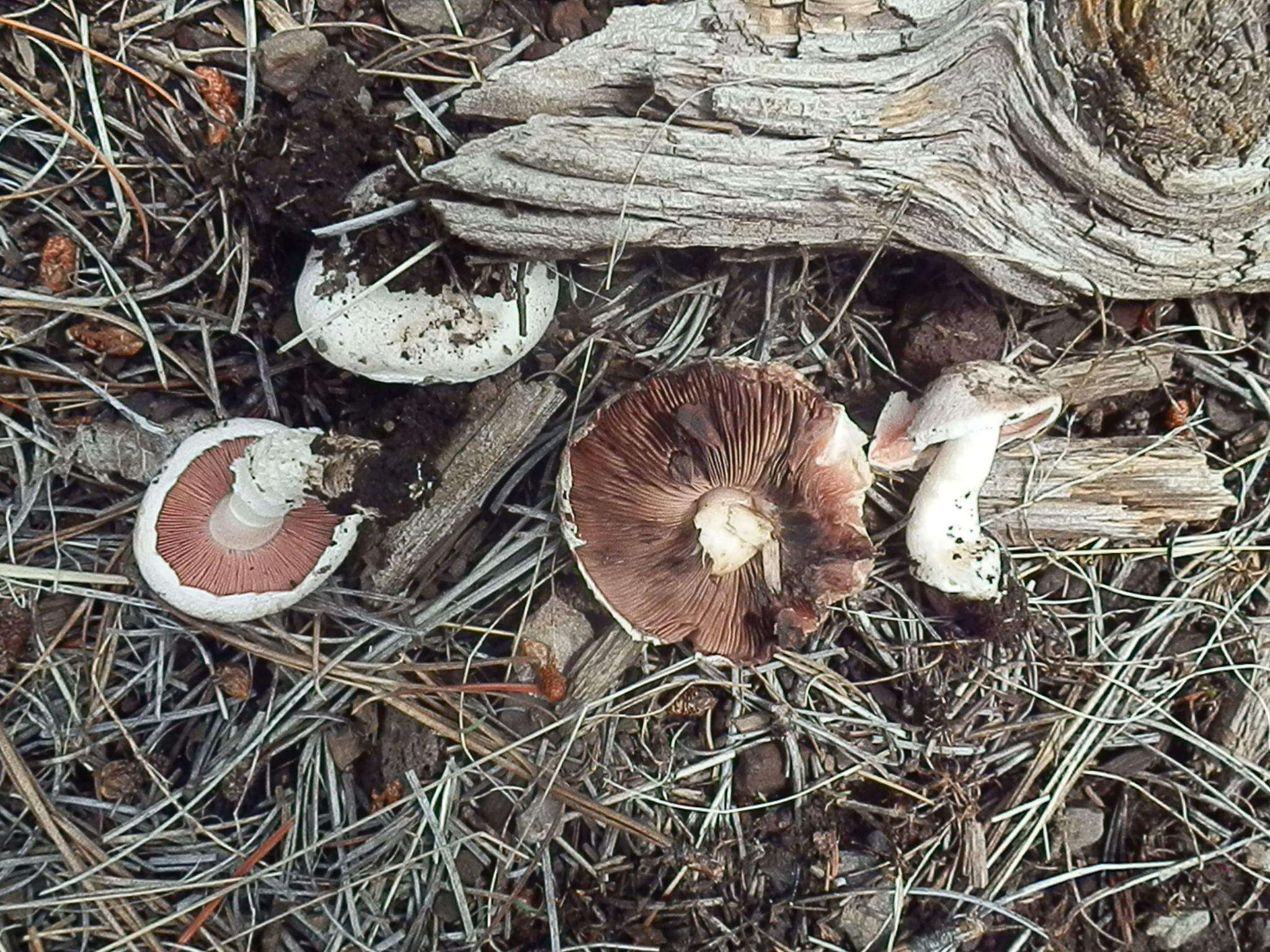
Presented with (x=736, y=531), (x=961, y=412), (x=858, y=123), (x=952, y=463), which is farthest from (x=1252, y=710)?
(x=858, y=123)

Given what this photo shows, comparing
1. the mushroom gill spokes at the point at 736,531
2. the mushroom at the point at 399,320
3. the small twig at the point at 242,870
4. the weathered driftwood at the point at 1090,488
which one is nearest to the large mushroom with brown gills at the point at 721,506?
the mushroom gill spokes at the point at 736,531

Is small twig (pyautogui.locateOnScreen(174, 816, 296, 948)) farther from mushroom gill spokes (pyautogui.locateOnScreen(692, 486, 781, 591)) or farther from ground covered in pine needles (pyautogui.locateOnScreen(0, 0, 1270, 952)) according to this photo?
mushroom gill spokes (pyautogui.locateOnScreen(692, 486, 781, 591))

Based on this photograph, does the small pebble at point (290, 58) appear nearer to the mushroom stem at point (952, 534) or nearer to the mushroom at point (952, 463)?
the mushroom at point (952, 463)

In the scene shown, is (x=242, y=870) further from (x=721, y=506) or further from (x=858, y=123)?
(x=858, y=123)

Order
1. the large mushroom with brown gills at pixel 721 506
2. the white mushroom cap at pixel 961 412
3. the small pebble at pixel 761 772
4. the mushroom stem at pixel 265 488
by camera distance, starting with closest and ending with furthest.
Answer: the mushroom stem at pixel 265 488
the large mushroom with brown gills at pixel 721 506
the white mushroom cap at pixel 961 412
the small pebble at pixel 761 772

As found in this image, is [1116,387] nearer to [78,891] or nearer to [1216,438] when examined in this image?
[1216,438]

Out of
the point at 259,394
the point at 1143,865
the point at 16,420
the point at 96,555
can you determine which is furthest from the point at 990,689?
the point at 16,420
